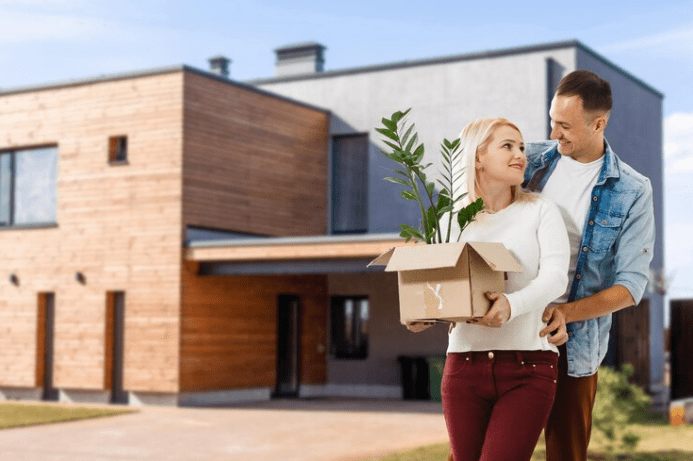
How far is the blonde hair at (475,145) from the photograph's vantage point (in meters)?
3.13

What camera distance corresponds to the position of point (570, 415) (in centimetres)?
Result: 324

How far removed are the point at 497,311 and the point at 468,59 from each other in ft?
55.4

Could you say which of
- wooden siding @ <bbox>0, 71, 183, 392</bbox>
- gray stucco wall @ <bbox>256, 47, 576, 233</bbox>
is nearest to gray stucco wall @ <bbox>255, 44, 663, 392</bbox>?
gray stucco wall @ <bbox>256, 47, 576, 233</bbox>

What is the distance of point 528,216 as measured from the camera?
3.10 metres

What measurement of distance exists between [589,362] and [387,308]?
17450mm

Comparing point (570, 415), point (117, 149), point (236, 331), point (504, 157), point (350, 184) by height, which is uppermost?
point (117, 149)

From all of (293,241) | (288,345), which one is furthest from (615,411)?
(288,345)

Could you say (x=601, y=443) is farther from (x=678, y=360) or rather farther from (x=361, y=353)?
(x=361, y=353)

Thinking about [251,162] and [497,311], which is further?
[251,162]

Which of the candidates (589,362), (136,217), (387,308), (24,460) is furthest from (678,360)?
(589,362)

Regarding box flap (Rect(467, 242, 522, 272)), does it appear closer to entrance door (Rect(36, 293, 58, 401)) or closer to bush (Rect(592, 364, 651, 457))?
bush (Rect(592, 364, 651, 457))

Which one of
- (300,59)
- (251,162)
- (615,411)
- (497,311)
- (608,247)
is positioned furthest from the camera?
(300,59)

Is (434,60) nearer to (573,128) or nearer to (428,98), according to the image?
(428,98)

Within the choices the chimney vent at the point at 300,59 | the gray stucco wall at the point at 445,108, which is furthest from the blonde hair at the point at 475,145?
the chimney vent at the point at 300,59
